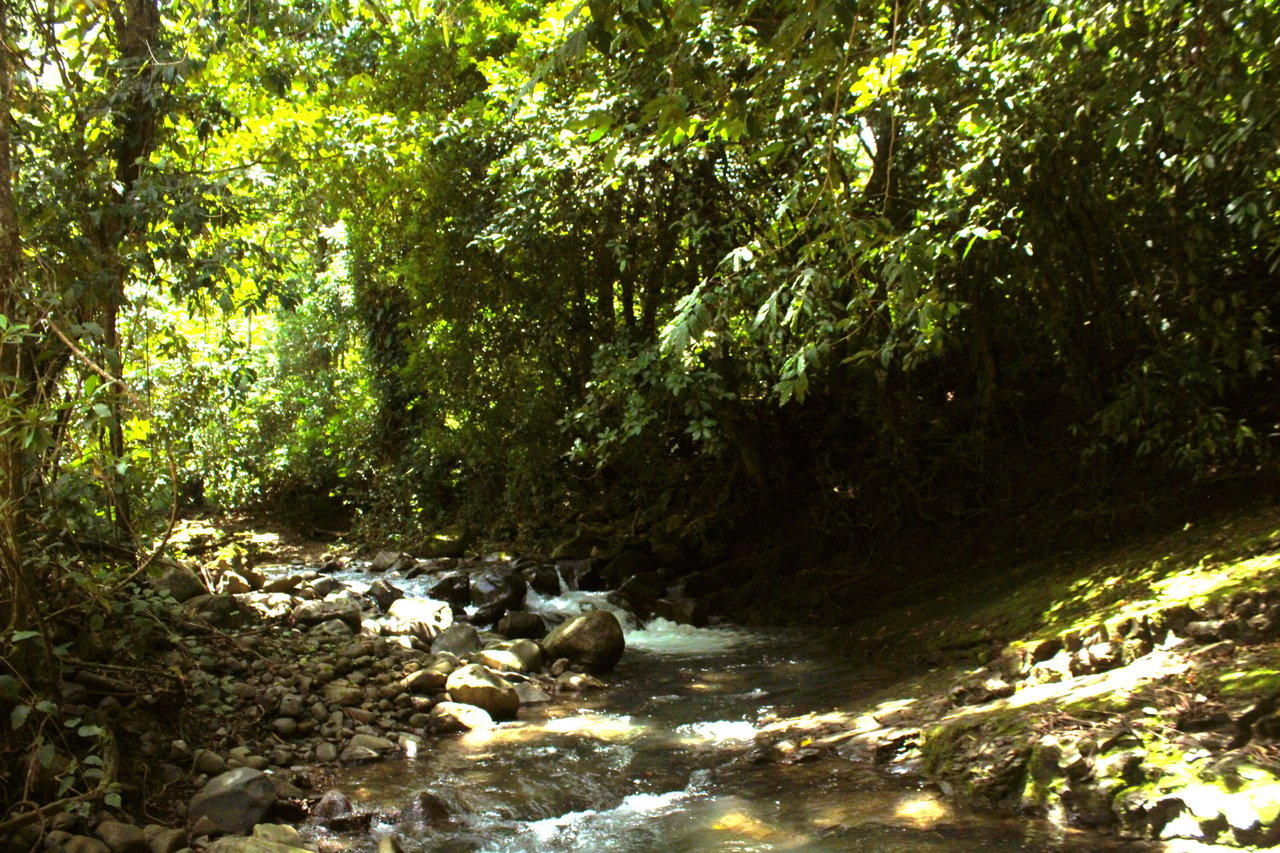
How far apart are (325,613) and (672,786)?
3795 millimetres

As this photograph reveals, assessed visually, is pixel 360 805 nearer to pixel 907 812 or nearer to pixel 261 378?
pixel 907 812

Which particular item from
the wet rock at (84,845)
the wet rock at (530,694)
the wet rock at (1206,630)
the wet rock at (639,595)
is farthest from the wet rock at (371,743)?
the wet rock at (1206,630)

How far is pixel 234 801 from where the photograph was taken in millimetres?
4391

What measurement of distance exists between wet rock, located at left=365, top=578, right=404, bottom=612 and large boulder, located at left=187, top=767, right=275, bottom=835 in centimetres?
423

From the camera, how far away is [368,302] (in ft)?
45.4

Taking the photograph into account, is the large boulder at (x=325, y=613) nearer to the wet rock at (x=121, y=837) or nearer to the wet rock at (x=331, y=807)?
Answer: the wet rock at (x=331, y=807)

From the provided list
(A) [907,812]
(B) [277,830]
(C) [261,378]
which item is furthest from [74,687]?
(C) [261,378]

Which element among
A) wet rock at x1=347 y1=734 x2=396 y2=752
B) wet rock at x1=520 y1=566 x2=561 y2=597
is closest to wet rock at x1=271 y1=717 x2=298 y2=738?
wet rock at x1=347 y1=734 x2=396 y2=752

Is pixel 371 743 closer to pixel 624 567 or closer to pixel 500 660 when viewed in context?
pixel 500 660

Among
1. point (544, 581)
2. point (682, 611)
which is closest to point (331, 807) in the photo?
point (682, 611)

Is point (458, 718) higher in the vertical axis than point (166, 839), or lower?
lower

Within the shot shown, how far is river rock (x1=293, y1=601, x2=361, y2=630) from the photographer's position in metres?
7.45

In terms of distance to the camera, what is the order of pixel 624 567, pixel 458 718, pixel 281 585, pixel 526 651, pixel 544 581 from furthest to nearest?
pixel 624 567 → pixel 544 581 → pixel 281 585 → pixel 526 651 → pixel 458 718

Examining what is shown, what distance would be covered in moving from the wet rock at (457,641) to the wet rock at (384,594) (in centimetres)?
130
